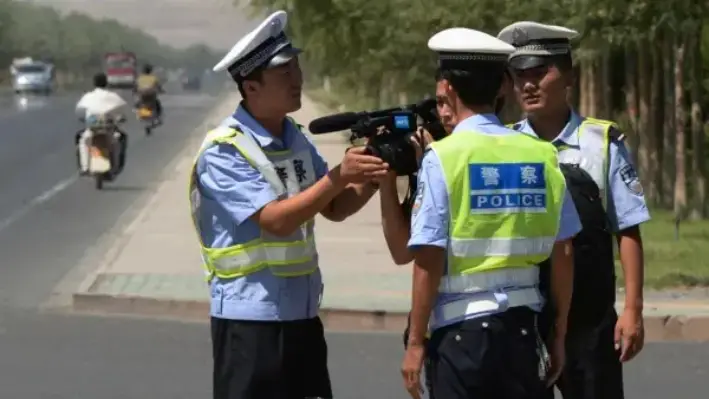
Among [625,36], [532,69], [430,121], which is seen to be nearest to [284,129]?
[430,121]

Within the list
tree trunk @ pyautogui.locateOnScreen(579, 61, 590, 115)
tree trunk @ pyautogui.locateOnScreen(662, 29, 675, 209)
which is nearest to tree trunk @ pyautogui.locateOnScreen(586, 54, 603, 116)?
tree trunk @ pyautogui.locateOnScreen(579, 61, 590, 115)

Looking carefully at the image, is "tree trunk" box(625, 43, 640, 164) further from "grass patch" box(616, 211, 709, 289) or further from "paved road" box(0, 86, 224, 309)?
"paved road" box(0, 86, 224, 309)

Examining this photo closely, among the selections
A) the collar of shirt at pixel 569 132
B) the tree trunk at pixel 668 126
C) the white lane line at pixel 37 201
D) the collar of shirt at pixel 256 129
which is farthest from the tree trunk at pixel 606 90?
the collar of shirt at pixel 256 129

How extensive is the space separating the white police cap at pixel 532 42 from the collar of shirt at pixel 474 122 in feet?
2.71

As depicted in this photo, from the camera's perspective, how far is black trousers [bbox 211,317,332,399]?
4961mm

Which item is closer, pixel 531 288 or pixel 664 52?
pixel 531 288

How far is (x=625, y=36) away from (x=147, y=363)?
7.37 metres

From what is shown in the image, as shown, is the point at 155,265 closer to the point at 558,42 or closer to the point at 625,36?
the point at 625,36

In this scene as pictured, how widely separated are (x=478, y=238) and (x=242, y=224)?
781 millimetres

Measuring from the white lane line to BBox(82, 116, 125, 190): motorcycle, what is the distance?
595mm

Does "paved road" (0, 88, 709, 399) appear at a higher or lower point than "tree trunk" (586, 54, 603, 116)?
higher

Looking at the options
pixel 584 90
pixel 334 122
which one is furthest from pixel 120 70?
pixel 334 122

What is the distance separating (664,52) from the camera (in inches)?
750

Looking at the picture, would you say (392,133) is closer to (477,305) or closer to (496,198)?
(496,198)
